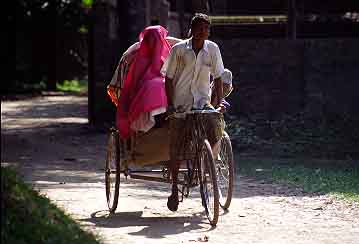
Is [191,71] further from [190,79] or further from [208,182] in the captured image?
[208,182]

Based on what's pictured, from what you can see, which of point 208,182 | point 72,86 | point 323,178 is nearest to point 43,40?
point 72,86

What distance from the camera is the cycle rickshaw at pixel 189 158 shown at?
32.2 ft

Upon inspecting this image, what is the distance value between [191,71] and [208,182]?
1.11m

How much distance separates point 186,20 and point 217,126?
10.8 metres

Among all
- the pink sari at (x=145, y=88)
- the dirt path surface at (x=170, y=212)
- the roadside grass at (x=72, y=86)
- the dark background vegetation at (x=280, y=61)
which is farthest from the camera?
the roadside grass at (x=72, y=86)

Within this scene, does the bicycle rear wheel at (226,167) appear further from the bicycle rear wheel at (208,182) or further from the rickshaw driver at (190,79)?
the rickshaw driver at (190,79)

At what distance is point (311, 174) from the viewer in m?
13.9

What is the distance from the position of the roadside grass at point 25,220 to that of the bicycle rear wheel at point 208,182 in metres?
2.06

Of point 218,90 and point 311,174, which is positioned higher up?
point 218,90

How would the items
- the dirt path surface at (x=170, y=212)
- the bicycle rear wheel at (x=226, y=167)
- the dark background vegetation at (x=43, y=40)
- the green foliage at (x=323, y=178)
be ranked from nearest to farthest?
the dirt path surface at (x=170, y=212), the bicycle rear wheel at (x=226, y=167), the green foliage at (x=323, y=178), the dark background vegetation at (x=43, y=40)

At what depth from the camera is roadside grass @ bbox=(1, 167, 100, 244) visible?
6805 mm

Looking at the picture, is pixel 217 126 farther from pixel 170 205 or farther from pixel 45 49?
pixel 45 49

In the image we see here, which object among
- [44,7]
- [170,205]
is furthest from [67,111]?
[170,205]

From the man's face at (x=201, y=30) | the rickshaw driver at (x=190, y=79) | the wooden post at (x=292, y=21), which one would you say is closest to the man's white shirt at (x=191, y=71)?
the rickshaw driver at (x=190, y=79)
